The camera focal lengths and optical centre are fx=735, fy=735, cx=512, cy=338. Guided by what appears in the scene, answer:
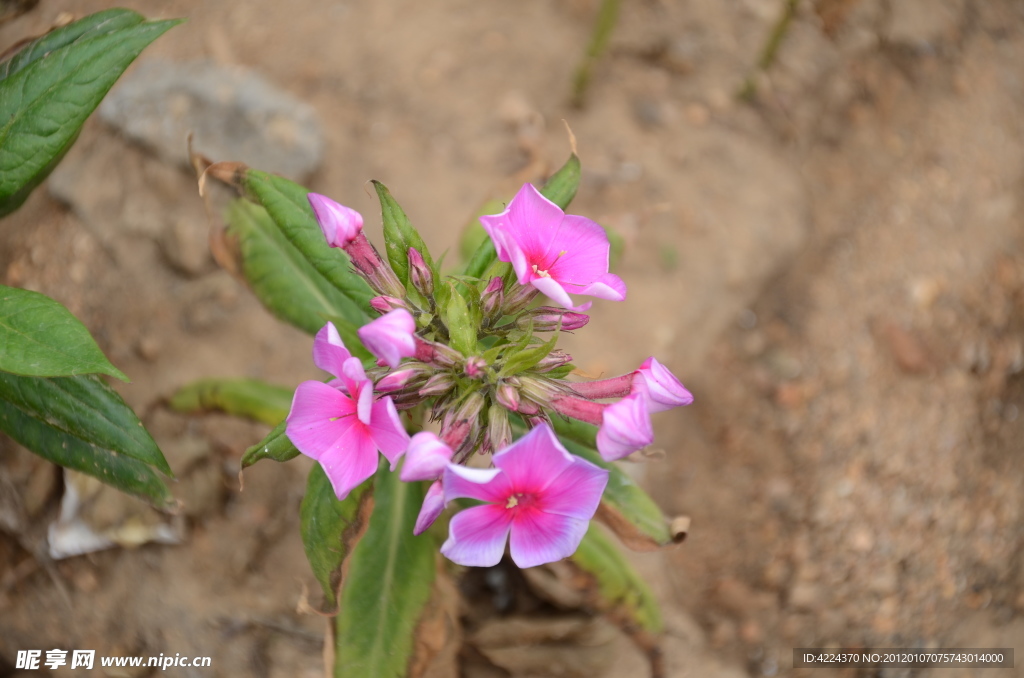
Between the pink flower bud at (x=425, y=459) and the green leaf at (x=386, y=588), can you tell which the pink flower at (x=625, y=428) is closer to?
the pink flower bud at (x=425, y=459)

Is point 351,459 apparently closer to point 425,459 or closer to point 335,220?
point 425,459

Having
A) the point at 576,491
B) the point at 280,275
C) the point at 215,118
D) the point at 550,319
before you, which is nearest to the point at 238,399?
the point at 280,275

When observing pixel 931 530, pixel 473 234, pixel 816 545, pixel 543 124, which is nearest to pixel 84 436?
pixel 473 234

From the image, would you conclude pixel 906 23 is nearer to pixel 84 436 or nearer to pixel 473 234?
pixel 473 234

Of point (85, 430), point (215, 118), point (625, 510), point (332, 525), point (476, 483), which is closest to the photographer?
point (476, 483)

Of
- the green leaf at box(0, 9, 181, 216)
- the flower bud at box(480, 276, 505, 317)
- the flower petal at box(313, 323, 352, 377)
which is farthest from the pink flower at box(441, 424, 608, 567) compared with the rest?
the green leaf at box(0, 9, 181, 216)

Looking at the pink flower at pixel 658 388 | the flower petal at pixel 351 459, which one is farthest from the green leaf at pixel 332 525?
the pink flower at pixel 658 388

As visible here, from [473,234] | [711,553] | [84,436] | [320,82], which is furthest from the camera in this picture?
[320,82]
